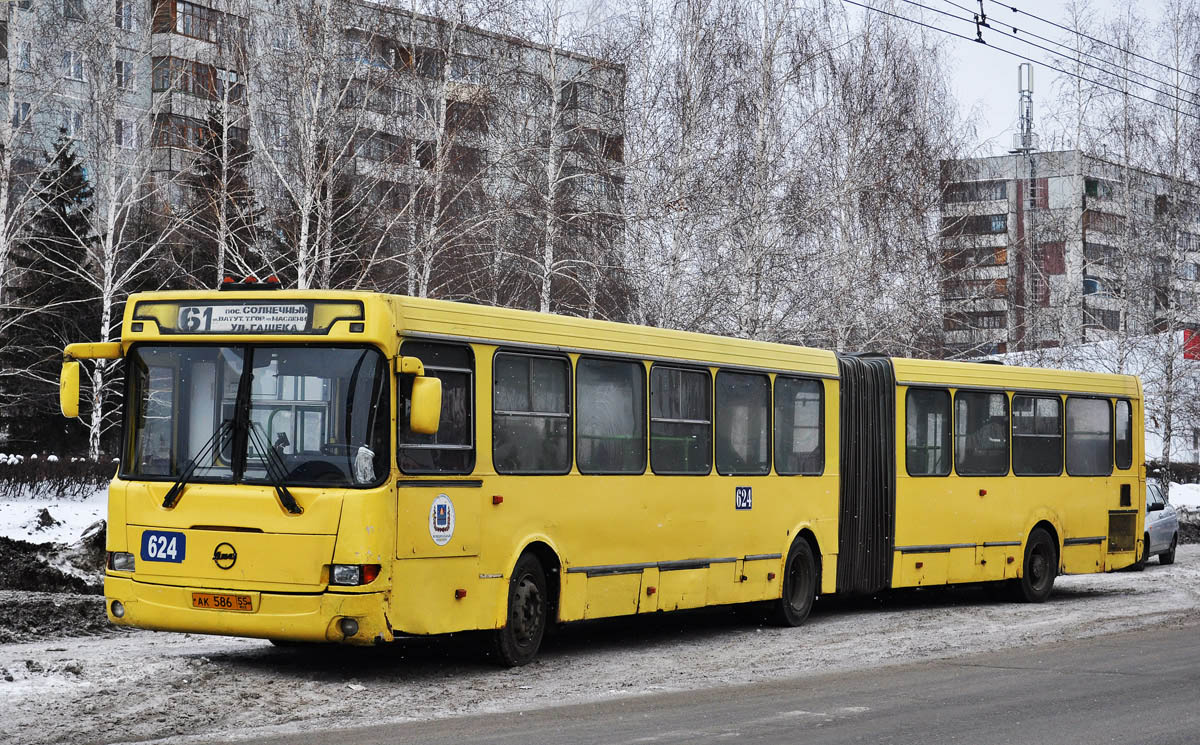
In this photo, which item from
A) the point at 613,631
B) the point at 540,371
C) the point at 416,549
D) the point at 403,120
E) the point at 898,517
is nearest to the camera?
the point at 416,549

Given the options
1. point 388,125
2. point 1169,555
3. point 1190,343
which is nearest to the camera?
point 1169,555

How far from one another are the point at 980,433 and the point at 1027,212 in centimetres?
2536

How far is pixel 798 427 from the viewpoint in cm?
1611

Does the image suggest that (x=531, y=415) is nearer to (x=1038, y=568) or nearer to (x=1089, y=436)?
(x=1038, y=568)

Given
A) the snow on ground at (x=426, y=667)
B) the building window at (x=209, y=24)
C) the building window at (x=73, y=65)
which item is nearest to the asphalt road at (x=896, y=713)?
the snow on ground at (x=426, y=667)

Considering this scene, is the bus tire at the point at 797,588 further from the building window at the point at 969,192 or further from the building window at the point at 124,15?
the building window at the point at 969,192

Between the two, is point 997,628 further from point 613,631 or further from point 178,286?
point 178,286

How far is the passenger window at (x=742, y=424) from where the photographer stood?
48.5 feet

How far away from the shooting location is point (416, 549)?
35.9ft

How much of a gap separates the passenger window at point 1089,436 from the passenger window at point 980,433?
1.36 meters

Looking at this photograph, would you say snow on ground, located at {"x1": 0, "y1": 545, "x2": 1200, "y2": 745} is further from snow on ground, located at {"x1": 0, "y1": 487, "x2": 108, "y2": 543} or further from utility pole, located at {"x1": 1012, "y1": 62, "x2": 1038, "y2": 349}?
utility pole, located at {"x1": 1012, "y1": 62, "x2": 1038, "y2": 349}

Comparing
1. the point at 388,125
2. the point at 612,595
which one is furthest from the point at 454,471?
the point at 388,125

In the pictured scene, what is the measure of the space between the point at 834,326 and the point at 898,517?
51.0 feet

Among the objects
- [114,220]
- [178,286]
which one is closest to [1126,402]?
[114,220]
